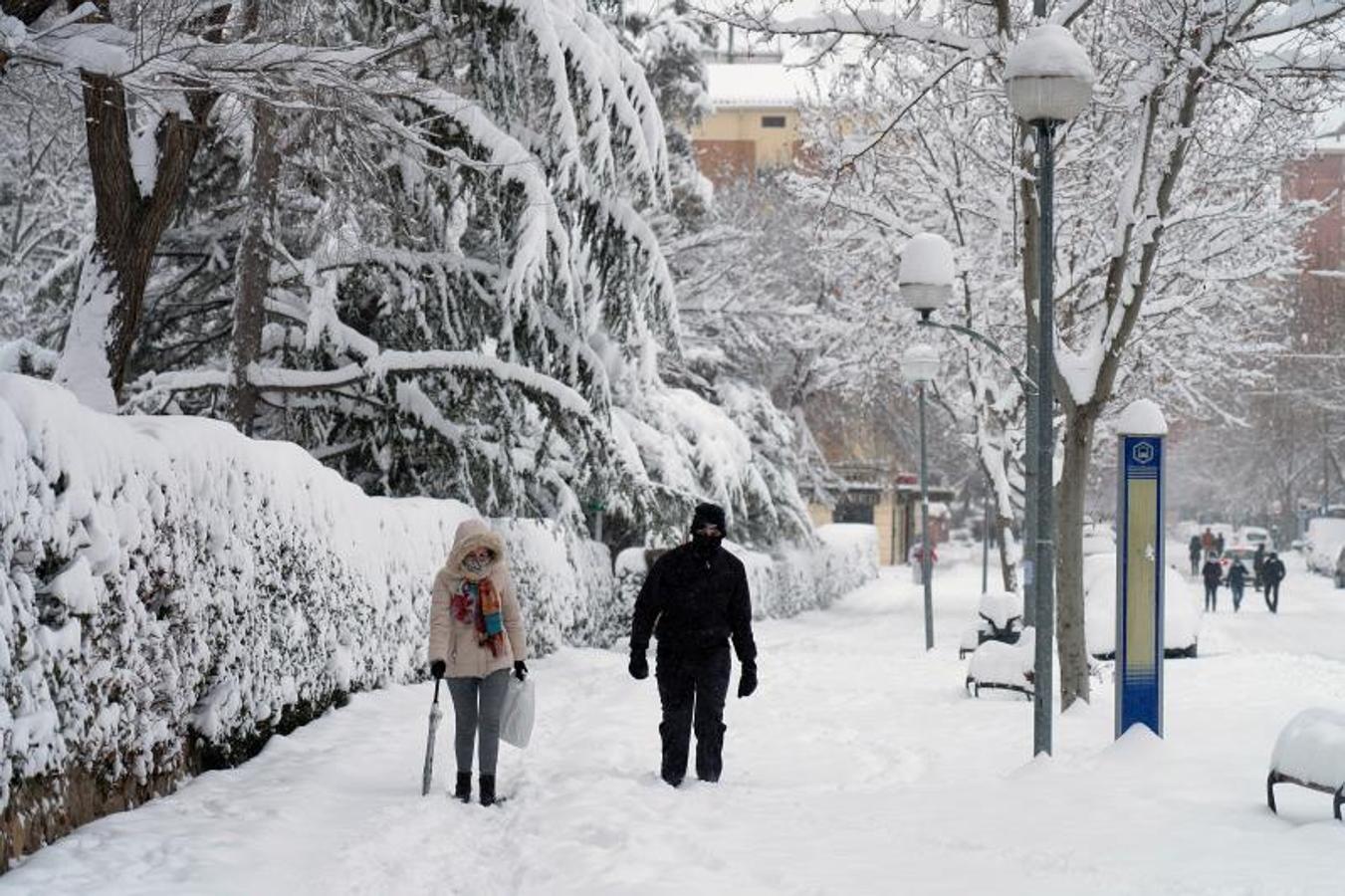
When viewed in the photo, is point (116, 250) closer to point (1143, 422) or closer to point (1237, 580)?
point (1143, 422)

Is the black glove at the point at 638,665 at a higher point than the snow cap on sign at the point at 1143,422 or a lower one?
lower

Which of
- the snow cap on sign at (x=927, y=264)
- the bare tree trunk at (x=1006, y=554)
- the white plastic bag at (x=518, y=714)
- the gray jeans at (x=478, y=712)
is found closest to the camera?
the gray jeans at (x=478, y=712)

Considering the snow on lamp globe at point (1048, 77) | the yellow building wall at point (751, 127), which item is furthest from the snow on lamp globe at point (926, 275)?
the yellow building wall at point (751, 127)

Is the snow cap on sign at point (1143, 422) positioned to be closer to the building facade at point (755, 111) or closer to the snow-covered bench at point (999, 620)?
the snow-covered bench at point (999, 620)

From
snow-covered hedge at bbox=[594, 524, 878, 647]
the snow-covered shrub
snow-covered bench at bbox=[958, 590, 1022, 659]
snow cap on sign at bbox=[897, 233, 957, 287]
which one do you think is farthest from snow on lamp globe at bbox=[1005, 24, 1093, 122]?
snow-covered hedge at bbox=[594, 524, 878, 647]

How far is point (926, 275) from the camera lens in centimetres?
1459

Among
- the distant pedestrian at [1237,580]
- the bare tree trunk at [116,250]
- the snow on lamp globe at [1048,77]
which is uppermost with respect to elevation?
the snow on lamp globe at [1048,77]

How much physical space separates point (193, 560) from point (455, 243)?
837cm

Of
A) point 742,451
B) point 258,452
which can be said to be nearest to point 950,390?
point 742,451

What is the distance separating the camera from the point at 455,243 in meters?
16.6

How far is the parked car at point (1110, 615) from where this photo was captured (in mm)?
22234

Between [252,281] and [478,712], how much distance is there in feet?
26.7

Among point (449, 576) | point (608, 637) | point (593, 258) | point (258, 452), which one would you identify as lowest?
point (608, 637)

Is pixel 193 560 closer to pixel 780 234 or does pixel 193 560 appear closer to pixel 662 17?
pixel 662 17
